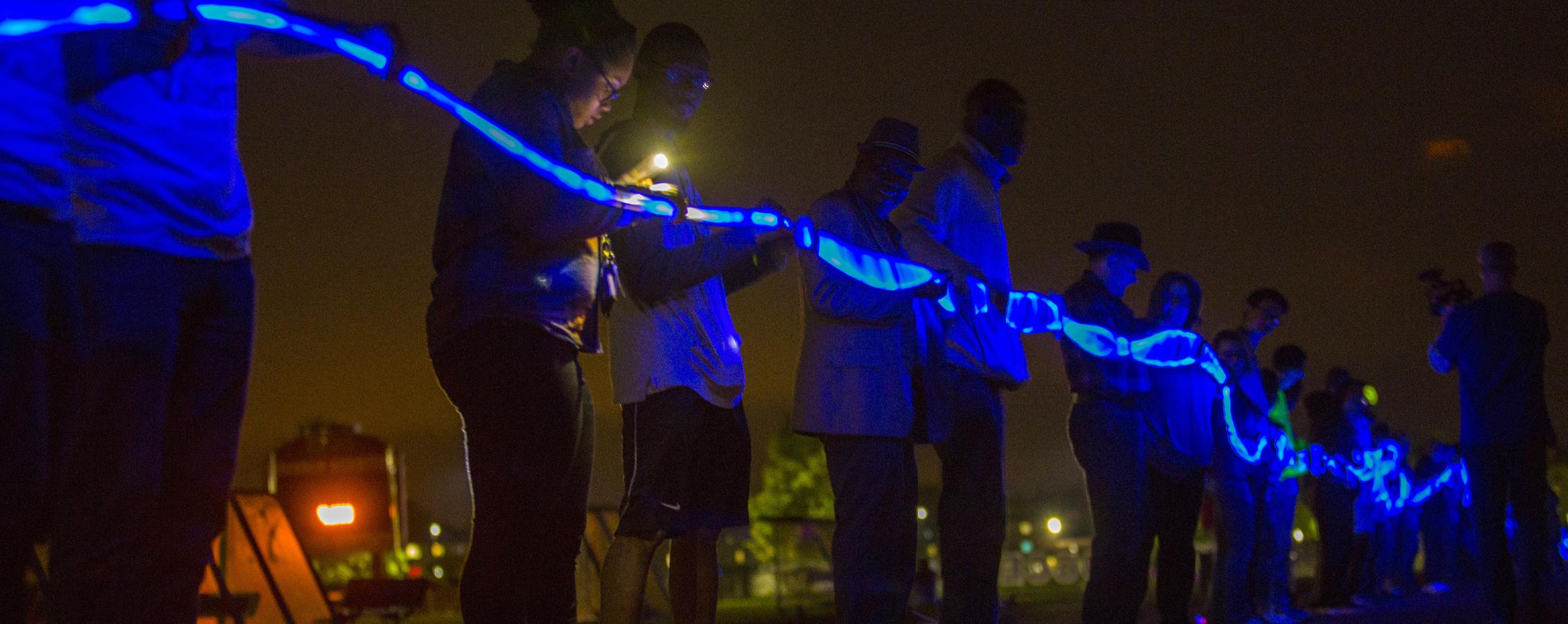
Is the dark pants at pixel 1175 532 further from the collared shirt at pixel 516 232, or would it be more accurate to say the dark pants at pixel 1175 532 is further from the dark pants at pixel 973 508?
A: the collared shirt at pixel 516 232

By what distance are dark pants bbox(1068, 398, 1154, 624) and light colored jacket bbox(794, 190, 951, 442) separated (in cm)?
138

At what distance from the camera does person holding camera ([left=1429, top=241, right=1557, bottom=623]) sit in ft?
22.2

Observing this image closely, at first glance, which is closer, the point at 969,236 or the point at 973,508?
the point at 973,508

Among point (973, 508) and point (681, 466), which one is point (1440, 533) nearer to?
point (973, 508)

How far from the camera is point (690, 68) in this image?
4410 mm

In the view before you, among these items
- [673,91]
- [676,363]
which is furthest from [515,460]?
[673,91]

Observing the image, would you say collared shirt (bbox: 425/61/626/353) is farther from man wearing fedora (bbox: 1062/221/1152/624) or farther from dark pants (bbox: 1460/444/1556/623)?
dark pants (bbox: 1460/444/1556/623)

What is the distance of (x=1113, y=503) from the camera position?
5.84 m

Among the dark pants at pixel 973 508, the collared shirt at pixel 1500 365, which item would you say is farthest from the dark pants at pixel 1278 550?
the dark pants at pixel 973 508

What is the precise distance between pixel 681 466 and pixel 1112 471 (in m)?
2.55

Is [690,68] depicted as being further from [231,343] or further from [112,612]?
[112,612]

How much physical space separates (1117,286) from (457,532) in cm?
12222

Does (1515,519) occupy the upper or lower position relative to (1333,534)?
upper

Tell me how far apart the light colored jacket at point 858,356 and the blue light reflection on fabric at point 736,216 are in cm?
10
